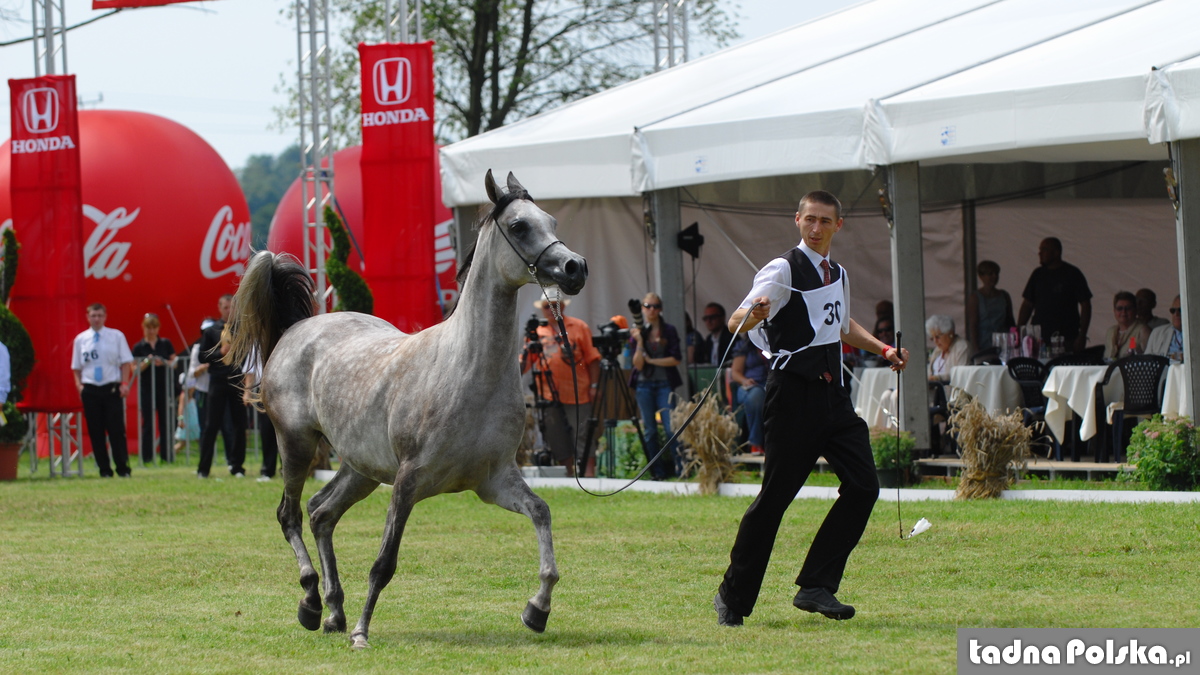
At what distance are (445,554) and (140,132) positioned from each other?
18025 mm

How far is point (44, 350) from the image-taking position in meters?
17.3

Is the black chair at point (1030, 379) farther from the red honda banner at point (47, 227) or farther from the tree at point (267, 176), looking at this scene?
the tree at point (267, 176)

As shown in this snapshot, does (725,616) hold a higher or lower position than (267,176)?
lower

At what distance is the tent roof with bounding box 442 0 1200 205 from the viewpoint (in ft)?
39.2

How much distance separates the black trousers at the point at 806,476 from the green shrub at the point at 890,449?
6325mm

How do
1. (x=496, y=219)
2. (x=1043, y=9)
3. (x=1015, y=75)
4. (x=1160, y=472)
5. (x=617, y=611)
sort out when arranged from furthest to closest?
(x=1043, y=9) < (x=1015, y=75) < (x=1160, y=472) < (x=617, y=611) < (x=496, y=219)

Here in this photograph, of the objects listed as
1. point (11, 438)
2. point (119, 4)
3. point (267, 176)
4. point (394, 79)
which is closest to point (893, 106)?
point (394, 79)

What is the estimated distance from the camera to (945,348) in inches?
573

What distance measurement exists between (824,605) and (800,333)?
1.19 metres

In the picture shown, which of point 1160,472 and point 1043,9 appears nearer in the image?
point 1160,472

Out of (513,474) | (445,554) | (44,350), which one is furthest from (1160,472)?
(44,350)

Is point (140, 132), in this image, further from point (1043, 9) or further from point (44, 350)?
point (1043, 9)

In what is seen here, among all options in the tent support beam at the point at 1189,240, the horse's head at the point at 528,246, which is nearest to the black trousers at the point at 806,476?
the horse's head at the point at 528,246

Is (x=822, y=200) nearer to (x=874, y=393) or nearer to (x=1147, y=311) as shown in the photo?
(x=874, y=393)
